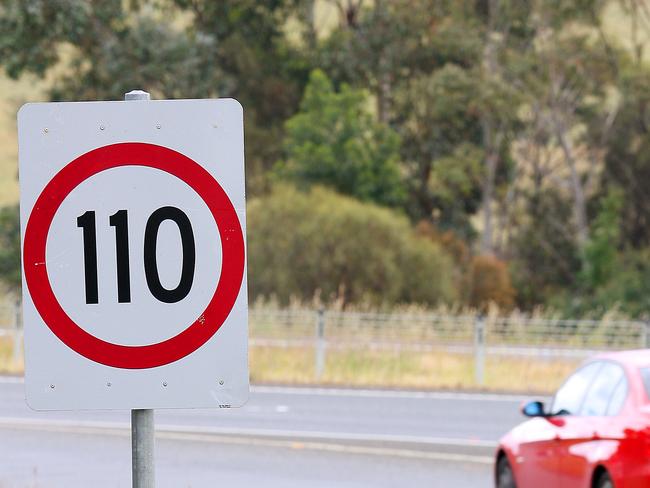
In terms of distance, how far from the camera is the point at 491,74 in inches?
1857

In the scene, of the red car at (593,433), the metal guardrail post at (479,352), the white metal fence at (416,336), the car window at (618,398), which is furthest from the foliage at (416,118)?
the car window at (618,398)

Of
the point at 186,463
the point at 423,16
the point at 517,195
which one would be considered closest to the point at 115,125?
the point at 186,463

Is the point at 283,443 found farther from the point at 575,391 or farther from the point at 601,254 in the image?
the point at 601,254

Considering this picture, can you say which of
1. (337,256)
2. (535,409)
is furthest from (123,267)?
(337,256)

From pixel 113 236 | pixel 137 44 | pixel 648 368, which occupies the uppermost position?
pixel 137 44

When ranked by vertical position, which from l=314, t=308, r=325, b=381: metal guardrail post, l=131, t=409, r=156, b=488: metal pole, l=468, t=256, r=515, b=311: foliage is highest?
l=131, t=409, r=156, b=488: metal pole

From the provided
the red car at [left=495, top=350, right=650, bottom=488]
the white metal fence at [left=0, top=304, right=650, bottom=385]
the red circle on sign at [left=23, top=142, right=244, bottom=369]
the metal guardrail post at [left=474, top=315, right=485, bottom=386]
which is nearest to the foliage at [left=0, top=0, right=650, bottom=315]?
the white metal fence at [left=0, top=304, right=650, bottom=385]

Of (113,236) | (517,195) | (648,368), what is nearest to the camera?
(113,236)

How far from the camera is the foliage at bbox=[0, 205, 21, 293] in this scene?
46.8 m

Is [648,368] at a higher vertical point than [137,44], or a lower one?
lower

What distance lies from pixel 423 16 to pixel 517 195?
24.3 ft

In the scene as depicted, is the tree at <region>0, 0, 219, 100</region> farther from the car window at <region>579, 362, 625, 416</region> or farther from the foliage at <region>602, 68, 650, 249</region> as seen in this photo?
the car window at <region>579, 362, 625, 416</region>

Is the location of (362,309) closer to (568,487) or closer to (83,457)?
(83,457)

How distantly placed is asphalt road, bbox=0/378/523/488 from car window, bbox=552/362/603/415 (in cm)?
360
